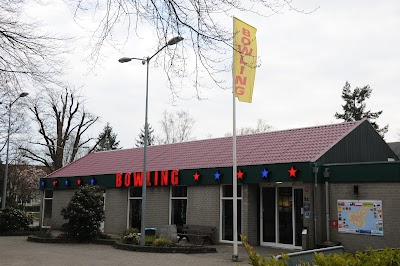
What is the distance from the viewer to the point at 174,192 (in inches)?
897

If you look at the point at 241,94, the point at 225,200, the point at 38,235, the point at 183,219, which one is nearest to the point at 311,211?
the point at 225,200

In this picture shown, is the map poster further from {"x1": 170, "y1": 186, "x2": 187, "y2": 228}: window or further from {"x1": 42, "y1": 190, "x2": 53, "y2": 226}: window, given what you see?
{"x1": 42, "y1": 190, "x2": 53, "y2": 226}: window

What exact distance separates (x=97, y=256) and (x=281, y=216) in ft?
26.0

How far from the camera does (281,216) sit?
19.0m

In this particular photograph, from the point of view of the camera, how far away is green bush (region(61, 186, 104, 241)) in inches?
843

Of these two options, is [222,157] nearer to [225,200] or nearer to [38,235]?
[225,200]

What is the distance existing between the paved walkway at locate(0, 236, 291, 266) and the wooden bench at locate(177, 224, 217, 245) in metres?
0.89

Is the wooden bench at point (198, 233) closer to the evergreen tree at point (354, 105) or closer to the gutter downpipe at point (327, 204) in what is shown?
the gutter downpipe at point (327, 204)

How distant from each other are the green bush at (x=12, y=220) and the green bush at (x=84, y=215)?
5.74 metres

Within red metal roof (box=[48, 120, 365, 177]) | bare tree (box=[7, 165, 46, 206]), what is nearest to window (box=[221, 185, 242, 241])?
red metal roof (box=[48, 120, 365, 177])

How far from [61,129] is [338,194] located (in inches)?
1502

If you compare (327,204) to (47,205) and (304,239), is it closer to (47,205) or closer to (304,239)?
(304,239)

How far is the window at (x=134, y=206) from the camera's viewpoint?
2458 centimetres

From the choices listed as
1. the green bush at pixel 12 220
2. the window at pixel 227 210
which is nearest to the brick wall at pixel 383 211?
the window at pixel 227 210
